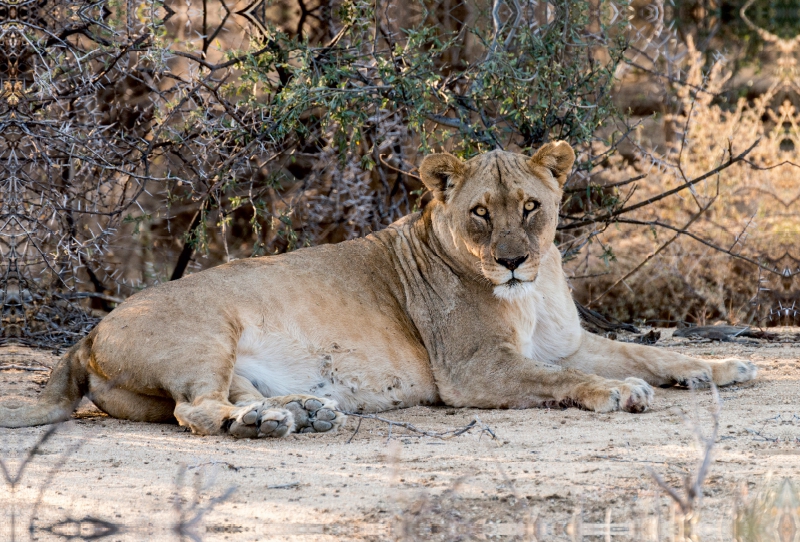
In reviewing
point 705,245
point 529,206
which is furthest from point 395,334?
point 705,245

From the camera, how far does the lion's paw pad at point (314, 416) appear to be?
12.7 ft

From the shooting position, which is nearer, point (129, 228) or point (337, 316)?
point (337, 316)

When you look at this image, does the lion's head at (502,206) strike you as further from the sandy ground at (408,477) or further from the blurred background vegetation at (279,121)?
the blurred background vegetation at (279,121)

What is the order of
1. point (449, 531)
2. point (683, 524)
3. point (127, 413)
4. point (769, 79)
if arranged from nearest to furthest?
point (683, 524), point (449, 531), point (127, 413), point (769, 79)

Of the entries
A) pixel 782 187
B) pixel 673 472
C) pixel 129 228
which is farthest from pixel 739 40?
pixel 673 472

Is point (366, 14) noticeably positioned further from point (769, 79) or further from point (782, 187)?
point (769, 79)

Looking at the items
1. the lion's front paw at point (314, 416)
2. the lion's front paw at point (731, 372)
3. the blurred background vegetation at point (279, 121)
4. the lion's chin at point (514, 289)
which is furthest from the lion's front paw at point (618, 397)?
the blurred background vegetation at point (279, 121)

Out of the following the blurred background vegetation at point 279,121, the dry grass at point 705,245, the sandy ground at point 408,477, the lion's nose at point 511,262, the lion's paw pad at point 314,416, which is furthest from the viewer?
the dry grass at point 705,245

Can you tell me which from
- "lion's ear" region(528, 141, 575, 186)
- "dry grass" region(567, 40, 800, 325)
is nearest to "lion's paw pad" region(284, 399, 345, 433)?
"lion's ear" region(528, 141, 575, 186)

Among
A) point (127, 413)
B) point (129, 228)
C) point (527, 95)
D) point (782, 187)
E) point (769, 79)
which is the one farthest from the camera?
point (769, 79)

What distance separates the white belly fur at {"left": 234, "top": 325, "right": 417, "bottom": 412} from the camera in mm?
4441

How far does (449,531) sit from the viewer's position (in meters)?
2.45

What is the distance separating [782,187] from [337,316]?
6.68m

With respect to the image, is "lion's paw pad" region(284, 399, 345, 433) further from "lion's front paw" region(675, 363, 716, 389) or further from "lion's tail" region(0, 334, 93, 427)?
"lion's front paw" region(675, 363, 716, 389)
